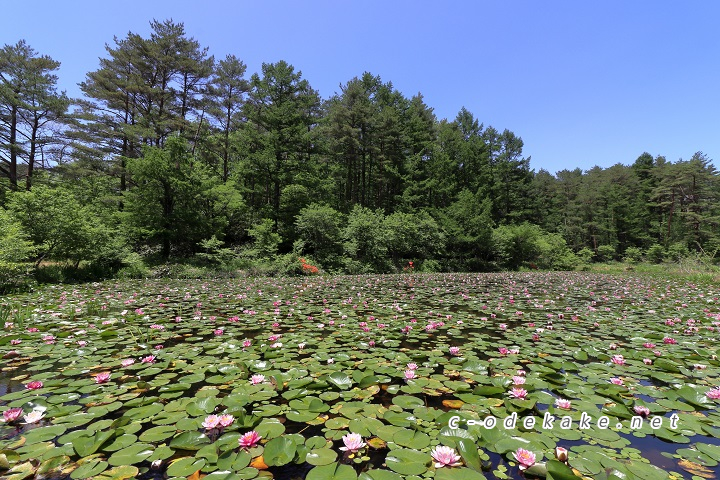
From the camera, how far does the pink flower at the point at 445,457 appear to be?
1.55 meters

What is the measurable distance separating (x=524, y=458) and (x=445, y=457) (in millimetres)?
427

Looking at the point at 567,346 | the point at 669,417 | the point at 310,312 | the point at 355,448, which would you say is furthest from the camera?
the point at 310,312

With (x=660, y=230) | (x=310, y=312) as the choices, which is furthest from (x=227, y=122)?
(x=660, y=230)

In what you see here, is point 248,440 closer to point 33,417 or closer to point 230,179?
point 33,417

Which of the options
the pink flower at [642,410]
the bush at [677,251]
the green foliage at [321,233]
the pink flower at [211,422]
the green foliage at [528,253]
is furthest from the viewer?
the bush at [677,251]

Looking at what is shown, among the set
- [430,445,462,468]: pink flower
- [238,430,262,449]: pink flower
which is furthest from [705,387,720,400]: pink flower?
[238,430,262,449]: pink flower

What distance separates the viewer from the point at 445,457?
156 centimetres

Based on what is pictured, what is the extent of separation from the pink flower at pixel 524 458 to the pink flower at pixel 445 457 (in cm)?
32

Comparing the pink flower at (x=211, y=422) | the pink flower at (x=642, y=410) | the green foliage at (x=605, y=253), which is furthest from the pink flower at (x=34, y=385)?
the green foliage at (x=605, y=253)

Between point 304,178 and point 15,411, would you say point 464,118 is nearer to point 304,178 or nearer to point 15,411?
point 304,178

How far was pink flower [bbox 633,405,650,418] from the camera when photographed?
6.97ft

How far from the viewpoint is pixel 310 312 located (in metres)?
5.81

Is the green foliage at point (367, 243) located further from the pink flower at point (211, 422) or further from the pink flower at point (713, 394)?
the pink flower at point (211, 422)

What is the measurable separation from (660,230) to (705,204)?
4.58 meters
